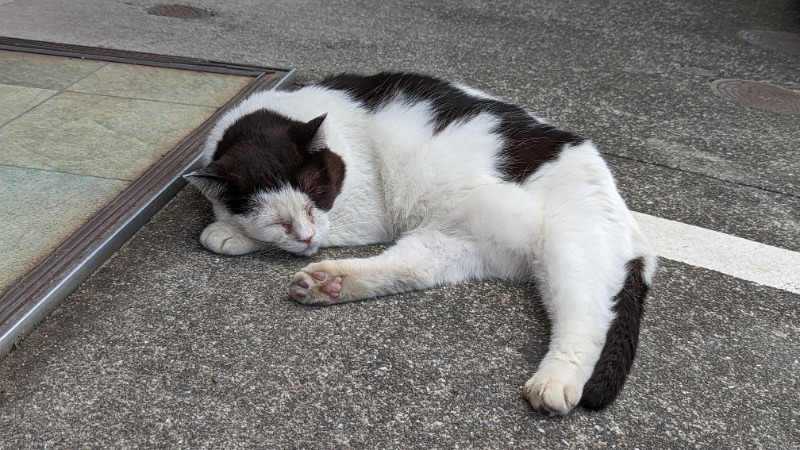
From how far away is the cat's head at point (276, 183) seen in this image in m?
2.62

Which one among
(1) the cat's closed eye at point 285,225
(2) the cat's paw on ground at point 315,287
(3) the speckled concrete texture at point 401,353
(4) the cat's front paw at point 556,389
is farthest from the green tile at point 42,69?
(4) the cat's front paw at point 556,389

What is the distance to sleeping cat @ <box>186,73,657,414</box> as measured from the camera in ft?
7.68

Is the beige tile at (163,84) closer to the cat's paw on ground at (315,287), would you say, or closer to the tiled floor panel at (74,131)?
the tiled floor panel at (74,131)

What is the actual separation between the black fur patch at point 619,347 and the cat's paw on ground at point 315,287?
0.94 metres

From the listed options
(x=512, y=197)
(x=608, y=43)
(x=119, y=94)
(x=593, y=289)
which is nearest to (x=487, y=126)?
(x=512, y=197)

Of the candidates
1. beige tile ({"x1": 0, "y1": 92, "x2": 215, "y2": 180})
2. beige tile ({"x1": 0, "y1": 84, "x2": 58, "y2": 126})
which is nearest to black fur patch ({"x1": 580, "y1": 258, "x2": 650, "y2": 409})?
beige tile ({"x1": 0, "y1": 92, "x2": 215, "y2": 180})

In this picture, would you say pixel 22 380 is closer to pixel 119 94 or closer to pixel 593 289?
pixel 593 289

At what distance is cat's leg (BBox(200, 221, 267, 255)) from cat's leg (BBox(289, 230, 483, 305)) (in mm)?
360

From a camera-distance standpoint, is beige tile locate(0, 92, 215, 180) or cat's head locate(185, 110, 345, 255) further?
beige tile locate(0, 92, 215, 180)

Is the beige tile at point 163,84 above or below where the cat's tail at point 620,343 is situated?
above

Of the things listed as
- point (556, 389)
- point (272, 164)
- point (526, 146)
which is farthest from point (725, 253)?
point (272, 164)

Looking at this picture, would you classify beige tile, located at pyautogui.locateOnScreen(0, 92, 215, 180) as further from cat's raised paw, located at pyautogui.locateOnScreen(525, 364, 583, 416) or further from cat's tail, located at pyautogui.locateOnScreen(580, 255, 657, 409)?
cat's tail, located at pyautogui.locateOnScreen(580, 255, 657, 409)

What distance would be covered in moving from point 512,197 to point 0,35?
401cm

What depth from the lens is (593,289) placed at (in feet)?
7.66
